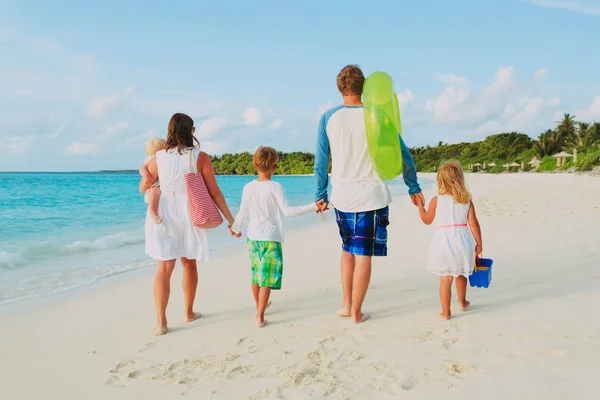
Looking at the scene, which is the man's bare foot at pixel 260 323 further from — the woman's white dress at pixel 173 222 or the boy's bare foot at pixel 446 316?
the boy's bare foot at pixel 446 316

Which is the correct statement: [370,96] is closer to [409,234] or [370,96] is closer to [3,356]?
[3,356]

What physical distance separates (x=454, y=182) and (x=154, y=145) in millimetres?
2515

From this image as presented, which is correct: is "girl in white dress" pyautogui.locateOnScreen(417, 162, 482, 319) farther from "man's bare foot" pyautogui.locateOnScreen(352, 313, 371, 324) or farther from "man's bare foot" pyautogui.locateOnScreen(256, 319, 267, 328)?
"man's bare foot" pyautogui.locateOnScreen(256, 319, 267, 328)

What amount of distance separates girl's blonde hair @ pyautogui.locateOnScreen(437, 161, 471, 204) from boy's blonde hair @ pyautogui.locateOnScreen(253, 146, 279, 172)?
4.52 ft

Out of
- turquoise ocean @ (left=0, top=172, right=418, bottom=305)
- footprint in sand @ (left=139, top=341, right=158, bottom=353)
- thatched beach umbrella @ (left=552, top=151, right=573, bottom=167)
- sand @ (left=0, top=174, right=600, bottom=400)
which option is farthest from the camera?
thatched beach umbrella @ (left=552, top=151, right=573, bottom=167)

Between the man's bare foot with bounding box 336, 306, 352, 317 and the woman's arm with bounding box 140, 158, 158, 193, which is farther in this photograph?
the man's bare foot with bounding box 336, 306, 352, 317

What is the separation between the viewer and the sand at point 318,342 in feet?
9.00

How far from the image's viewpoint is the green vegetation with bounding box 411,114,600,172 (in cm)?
4575

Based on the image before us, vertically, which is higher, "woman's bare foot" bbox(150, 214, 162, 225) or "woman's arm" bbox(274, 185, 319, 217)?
"woman's arm" bbox(274, 185, 319, 217)

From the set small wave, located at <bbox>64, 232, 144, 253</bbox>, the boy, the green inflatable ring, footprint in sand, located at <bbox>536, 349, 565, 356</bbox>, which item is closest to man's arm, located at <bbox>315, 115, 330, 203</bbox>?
the boy

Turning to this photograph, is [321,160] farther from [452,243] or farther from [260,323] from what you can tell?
[260,323]

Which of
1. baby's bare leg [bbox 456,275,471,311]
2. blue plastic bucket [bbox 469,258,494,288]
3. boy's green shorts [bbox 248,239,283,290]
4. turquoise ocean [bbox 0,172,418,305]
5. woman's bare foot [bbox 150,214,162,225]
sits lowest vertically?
turquoise ocean [bbox 0,172,418,305]

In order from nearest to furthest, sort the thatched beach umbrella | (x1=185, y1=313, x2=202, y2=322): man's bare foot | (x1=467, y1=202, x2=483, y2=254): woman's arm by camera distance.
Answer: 1. (x1=467, y1=202, x2=483, y2=254): woman's arm
2. (x1=185, y1=313, x2=202, y2=322): man's bare foot
3. the thatched beach umbrella

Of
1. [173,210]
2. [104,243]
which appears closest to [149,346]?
[173,210]
